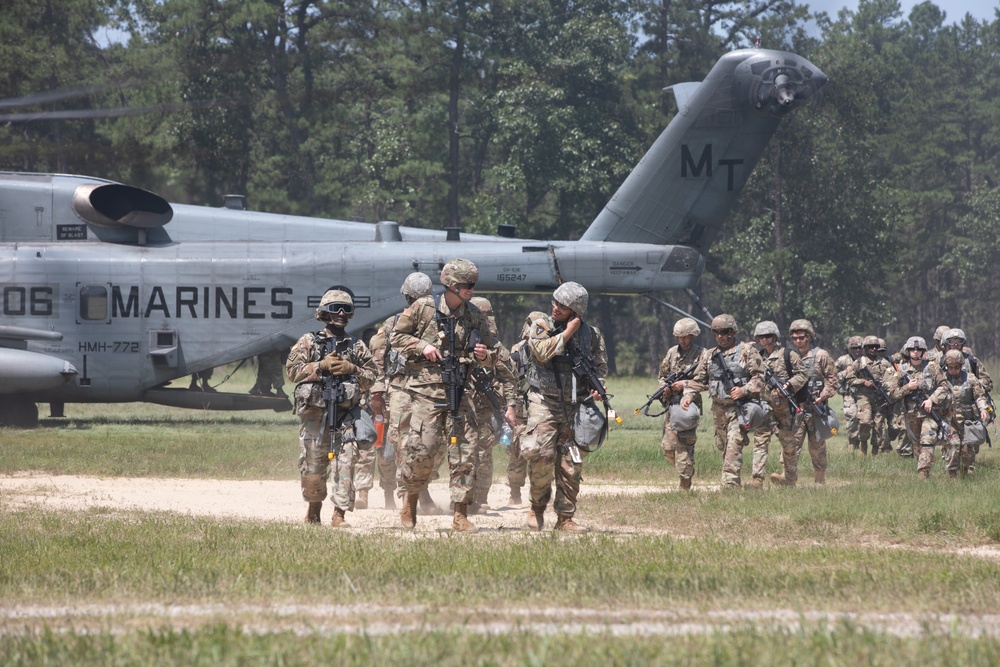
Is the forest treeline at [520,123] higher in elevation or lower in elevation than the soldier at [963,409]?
higher

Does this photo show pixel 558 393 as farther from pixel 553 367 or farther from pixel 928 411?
pixel 928 411

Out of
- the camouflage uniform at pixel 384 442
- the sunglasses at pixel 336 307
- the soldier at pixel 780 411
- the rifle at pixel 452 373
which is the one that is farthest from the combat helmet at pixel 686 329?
the sunglasses at pixel 336 307

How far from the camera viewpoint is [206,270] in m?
21.1

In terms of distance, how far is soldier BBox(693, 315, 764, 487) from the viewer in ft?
43.4

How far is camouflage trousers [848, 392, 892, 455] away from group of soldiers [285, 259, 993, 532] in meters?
4.69

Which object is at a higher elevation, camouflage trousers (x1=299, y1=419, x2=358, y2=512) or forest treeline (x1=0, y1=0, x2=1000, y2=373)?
forest treeline (x1=0, y1=0, x2=1000, y2=373)

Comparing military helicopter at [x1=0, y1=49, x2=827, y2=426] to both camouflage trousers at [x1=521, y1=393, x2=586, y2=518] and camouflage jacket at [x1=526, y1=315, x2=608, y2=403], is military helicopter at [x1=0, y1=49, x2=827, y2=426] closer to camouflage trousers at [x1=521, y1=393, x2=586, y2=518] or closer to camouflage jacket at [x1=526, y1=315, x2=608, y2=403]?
camouflage jacket at [x1=526, y1=315, x2=608, y2=403]

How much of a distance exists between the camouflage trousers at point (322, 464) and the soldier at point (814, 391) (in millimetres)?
5906

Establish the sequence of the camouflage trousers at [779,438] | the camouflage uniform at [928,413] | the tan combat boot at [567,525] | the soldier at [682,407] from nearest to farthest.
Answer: the tan combat boot at [567,525] < the soldier at [682,407] < the camouflage trousers at [779,438] < the camouflage uniform at [928,413]

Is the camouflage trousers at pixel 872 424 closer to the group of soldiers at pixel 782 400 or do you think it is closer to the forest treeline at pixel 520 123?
the group of soldiers at pixel 782 400

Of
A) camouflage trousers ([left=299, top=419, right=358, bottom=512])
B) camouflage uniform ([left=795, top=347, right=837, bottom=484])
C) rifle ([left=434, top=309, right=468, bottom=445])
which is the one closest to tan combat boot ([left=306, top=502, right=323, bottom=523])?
camouflage trousers ([left=299, top=419, right=358, bottom=512])

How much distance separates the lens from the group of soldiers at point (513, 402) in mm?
10047

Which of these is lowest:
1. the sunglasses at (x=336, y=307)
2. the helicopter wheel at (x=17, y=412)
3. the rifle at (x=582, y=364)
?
the helicopter wheel at (x=17, y=412)

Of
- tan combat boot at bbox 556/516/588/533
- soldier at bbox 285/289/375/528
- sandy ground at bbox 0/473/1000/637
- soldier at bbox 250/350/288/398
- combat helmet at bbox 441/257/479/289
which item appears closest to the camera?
sandy ground at bbox 0/473/1000/637
